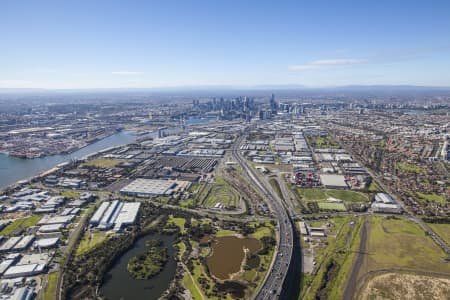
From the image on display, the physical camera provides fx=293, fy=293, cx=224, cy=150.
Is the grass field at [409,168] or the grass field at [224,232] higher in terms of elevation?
the grass field at [409,168]

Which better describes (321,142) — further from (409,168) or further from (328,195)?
(328,195)

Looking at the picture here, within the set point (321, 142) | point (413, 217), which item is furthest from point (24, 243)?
point (321, 142)

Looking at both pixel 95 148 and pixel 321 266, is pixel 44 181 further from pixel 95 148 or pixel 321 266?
pixel 321 266

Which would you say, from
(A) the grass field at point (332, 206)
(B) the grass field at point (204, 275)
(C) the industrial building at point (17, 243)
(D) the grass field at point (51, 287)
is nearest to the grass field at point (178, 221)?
(B) the grass field at point (204, 275)

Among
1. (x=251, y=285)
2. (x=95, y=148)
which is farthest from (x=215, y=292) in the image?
(x=95, y=148)

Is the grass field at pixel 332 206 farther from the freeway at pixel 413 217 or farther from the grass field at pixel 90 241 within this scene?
the grass field at pixel 90 241

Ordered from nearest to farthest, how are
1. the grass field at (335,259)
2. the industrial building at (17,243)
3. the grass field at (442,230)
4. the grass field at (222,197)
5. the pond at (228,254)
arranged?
the grass field at (335,259)
the pond at (228,254)
the industrial building at (17,243)
the grass field at (442,230)
the grass field at (222,197)
